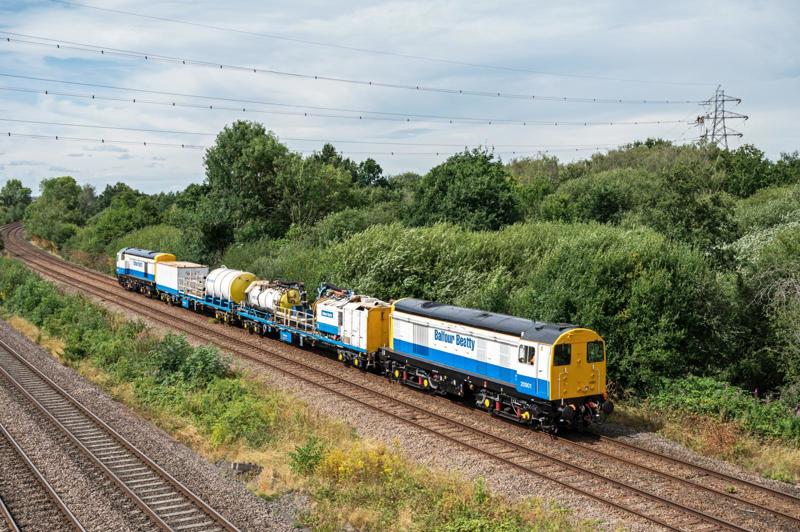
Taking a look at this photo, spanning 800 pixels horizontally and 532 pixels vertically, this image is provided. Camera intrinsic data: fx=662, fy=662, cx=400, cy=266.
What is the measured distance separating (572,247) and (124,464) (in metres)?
18.9

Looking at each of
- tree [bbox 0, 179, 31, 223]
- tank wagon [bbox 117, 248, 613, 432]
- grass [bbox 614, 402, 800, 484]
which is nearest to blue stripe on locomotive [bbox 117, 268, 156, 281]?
tank wagon [bbox 117, 248, 613, 432]

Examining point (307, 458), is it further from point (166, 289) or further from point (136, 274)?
point (136, 274)

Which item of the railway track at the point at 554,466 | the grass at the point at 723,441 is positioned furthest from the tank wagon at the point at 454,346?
the grass at the point at 723,441

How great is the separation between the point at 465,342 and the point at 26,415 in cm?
1572

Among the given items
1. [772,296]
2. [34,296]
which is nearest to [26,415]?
Answer: [34,296]

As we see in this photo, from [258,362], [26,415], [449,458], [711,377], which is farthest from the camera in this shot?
[258,362]

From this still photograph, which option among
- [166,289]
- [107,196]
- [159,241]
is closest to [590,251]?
[166,289]

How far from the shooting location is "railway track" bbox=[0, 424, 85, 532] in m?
14.9

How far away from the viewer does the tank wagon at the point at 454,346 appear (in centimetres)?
2120

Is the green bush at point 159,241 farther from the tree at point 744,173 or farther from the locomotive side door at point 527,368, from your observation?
the tree at point 744,173

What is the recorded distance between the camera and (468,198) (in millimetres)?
49312

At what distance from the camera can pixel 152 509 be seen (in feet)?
51.1

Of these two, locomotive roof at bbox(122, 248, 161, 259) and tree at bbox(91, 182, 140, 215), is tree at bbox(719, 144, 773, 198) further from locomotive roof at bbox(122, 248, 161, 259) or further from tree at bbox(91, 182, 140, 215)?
tree at bbox(91, 182, 140, 215)

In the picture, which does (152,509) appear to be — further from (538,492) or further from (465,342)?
(465,342)
